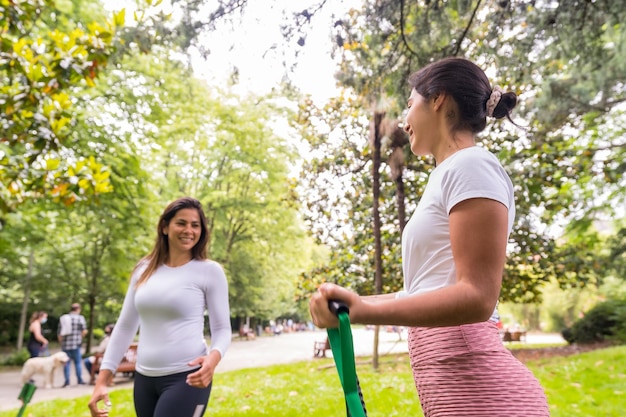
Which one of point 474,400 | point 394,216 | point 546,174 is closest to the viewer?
point 474,400

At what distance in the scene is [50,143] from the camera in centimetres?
475

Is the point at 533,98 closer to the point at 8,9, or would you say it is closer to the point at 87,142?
the point at 8,9

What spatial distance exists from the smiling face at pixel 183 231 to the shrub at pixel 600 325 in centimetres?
1525

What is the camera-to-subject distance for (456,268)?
114cm

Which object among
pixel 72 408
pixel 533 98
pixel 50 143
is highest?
pixel 533 98

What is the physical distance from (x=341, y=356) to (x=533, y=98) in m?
8.99

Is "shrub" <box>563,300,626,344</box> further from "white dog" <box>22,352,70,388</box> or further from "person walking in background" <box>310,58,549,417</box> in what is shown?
"person walking in background" <box>310,58,549,417</box>

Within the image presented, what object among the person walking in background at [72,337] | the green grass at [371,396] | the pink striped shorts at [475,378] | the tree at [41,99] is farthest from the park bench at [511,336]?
the pink striped shorts at [475,378]

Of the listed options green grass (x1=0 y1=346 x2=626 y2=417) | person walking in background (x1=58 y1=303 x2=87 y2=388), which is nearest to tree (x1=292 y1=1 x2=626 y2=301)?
green grass (x1=0 y1=346 x2=626 y2=417)

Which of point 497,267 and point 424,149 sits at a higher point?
point 424,149

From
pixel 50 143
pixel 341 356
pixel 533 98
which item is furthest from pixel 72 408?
pixel 533 98

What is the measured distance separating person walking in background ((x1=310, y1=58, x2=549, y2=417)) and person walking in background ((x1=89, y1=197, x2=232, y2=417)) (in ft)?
4.82

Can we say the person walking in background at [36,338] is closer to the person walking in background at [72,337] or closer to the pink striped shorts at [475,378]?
the person walking in background at [72,337]

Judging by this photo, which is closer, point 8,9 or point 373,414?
point 8,9
